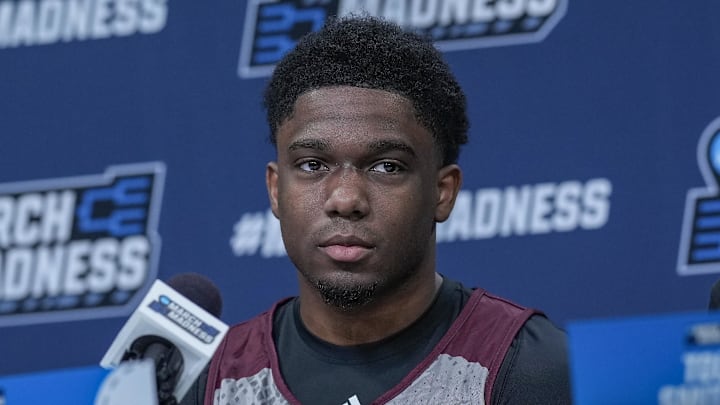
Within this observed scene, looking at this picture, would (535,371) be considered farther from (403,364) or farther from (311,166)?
(311,166)

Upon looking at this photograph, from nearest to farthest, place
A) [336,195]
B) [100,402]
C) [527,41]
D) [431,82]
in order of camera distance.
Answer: [100,402] → [336,195] → [431,82] → [527,41]

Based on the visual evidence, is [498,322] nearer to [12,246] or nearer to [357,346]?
[357,346]

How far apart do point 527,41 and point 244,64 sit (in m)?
0.79

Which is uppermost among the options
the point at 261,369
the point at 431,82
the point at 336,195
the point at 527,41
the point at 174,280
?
the point at 527,41

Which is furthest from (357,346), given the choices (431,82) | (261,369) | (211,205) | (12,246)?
(12,246)

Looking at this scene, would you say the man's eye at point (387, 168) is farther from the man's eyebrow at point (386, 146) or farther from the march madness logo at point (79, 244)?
the march madness logo at point (79, 244)

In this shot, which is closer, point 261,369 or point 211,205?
point 261,369

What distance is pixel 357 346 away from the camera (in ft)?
7.06

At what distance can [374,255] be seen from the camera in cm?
201

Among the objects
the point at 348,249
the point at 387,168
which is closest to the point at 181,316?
the point at 348,249

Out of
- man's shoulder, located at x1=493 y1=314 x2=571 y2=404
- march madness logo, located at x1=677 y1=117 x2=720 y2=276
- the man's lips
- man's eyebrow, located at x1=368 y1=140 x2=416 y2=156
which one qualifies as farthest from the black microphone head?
march madness logo, located at x1=677 y1=117 x2=720 y2=276

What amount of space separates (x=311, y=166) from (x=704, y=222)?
1.55 metres

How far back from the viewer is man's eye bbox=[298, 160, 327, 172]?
2.05 meters

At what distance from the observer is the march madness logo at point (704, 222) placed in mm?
3268
